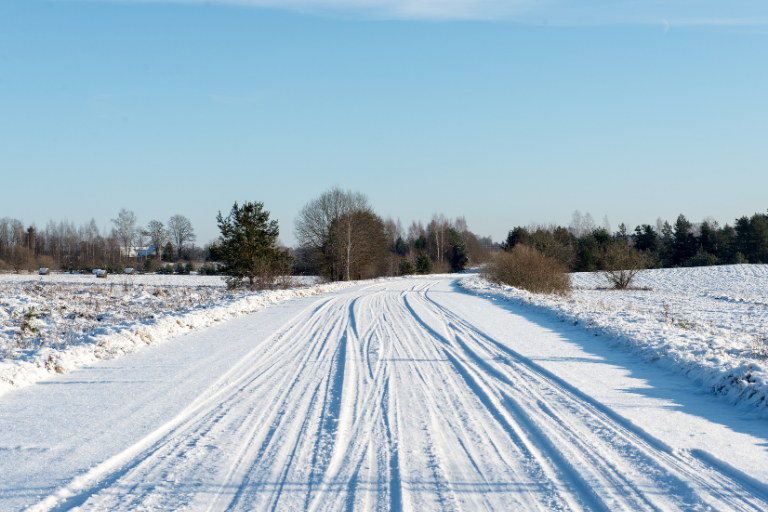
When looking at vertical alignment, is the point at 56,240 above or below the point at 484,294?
above

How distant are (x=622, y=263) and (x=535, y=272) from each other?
51.9 ft

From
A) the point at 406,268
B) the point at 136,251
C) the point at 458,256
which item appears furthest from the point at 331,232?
the point at 136,251

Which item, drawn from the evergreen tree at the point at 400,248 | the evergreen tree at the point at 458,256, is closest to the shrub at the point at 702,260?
the evergreen tree at the point at 458,256

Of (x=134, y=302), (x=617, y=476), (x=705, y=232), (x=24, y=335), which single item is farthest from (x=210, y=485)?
(x=705, y=232)

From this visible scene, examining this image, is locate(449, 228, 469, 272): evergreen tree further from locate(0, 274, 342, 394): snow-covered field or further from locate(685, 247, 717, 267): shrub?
locate(0, 274, 342, 394): snow-covered field

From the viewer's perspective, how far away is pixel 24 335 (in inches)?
435

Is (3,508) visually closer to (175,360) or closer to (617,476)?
(617,476)

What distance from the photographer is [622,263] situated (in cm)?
4094

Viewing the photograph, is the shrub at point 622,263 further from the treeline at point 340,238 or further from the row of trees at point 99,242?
the row of trees at point 99,242

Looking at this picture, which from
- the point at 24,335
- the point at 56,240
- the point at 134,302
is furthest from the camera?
the point at 56,240

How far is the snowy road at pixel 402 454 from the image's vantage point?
3.44 meters

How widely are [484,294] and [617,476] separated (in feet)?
75.2

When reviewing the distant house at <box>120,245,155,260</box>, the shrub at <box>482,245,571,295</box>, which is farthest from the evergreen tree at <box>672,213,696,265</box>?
the distant house at <box>120,245,155,260</box>

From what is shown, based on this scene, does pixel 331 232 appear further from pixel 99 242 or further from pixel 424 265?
pixel 99 242
